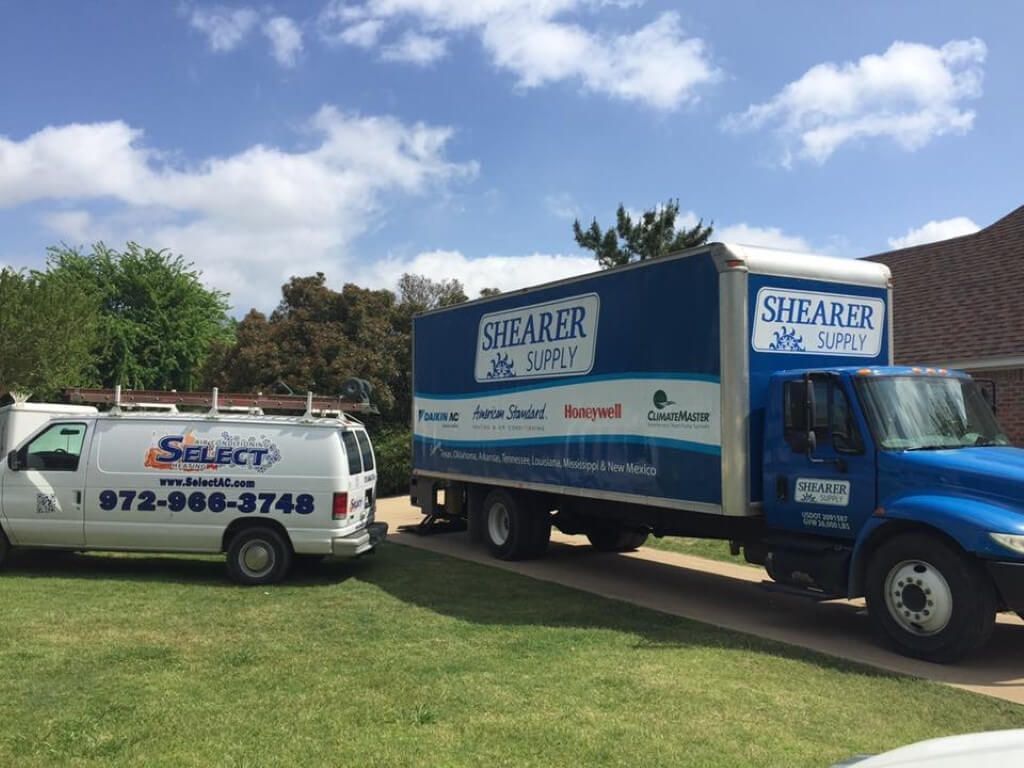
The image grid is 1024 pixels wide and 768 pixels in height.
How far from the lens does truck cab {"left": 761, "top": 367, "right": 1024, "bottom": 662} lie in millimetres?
6535

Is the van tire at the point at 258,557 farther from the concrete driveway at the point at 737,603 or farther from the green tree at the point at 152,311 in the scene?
the green tree at the point at 152,311

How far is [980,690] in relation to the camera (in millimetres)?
6098

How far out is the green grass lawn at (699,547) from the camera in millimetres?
12266

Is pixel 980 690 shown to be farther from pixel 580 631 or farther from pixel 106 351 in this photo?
pixel 106 351

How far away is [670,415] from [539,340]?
268 cm

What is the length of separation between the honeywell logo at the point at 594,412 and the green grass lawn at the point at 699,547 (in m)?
3.45

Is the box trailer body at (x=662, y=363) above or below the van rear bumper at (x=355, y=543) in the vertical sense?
above

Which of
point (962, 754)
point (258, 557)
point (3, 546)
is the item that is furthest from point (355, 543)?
point (962, 754)

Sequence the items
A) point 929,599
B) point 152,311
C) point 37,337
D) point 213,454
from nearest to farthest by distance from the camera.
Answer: point 929,599 < point 213,454 < point 37,337 < point 152,311

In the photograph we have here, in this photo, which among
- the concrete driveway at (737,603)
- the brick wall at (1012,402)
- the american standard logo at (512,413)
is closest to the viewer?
the concrete driveway at (737,603)

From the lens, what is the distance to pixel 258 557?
9.70 m

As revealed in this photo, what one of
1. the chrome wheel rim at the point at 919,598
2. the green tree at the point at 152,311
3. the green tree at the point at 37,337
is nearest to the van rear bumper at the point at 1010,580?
the chrome wheel rim at the point at 919,598

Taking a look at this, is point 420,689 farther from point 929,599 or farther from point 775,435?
point 775,435

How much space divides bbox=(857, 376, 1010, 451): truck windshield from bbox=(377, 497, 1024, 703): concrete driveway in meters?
→ 1.80
